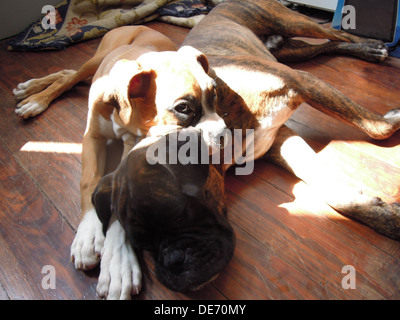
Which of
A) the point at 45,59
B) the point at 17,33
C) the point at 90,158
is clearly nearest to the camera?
the point at 90,158

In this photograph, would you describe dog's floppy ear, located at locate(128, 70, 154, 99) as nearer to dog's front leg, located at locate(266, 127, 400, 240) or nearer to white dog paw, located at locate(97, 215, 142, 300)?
white dog paw, located at locate(97, 215, 142, 300)

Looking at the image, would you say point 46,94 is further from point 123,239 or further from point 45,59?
point 123,239

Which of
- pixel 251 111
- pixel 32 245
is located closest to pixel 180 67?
pixel 251 111

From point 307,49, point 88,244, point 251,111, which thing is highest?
point 251,111

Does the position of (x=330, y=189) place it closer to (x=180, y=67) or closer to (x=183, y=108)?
(x=183, y=108)

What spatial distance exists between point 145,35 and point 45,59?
4.70ft

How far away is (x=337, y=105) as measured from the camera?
179cm

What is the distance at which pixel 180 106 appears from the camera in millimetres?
1453

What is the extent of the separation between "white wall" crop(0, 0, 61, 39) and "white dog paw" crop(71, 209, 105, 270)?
11.8 ft

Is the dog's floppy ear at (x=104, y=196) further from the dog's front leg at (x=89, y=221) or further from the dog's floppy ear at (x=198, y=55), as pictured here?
the dog's floppy ear at (x=198, y=55)

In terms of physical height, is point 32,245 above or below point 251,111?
below

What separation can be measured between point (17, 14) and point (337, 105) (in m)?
4.00

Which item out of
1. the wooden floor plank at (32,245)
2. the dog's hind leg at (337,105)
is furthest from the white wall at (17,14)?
the dog's hind leg at (337,105)
